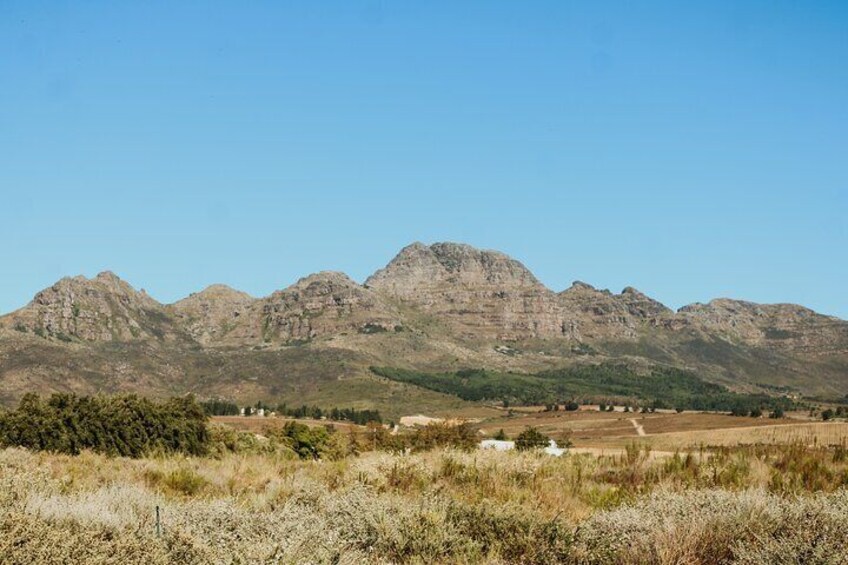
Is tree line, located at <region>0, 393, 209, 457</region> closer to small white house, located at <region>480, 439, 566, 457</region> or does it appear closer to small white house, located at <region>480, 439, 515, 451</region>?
small white house, located at <region>480, 439, 515, 451</region>

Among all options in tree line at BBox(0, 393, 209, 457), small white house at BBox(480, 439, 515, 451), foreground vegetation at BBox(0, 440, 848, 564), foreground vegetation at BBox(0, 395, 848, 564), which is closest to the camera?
foreground vegetation at BBox(0, 440, 848, 564)

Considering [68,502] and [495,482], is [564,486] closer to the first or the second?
[495,482]

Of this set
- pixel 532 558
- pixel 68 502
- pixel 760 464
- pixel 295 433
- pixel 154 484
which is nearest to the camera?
pixel 68 502

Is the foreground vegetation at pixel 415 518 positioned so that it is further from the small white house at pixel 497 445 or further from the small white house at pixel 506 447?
the small white house at pixel 506 447

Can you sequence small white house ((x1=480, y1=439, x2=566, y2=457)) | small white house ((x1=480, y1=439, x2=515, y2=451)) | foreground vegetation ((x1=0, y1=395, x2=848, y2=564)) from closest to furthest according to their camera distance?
1. foreground vegetation ((x1=0, y1=395, x2=848, y2=564))
2. small white house ((x1=480, y1=439, x2=515, y2=451))
3. small white house ((x1=480, y1=439, x2=566, y2=457))

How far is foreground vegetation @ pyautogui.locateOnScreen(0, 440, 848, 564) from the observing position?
7648mm

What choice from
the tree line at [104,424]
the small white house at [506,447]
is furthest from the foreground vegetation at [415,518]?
the tree line at [104,424]

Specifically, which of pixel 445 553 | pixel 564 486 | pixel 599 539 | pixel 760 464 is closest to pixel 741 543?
pixel 599 539

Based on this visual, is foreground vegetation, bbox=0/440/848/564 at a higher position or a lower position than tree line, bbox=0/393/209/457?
higher

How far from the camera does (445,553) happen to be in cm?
955

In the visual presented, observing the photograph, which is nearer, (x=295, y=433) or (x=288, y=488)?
(x=288, y=488)

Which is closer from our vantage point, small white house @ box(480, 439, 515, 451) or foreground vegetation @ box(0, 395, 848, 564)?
foreground vegetation @ box(0, 395, 848, 564)

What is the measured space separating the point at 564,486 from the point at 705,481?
2.56m

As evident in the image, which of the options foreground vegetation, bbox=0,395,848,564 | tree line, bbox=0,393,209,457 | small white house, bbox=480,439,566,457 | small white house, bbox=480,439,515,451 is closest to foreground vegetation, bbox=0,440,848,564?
foreground vegetation, bbox=0,395,848,564
